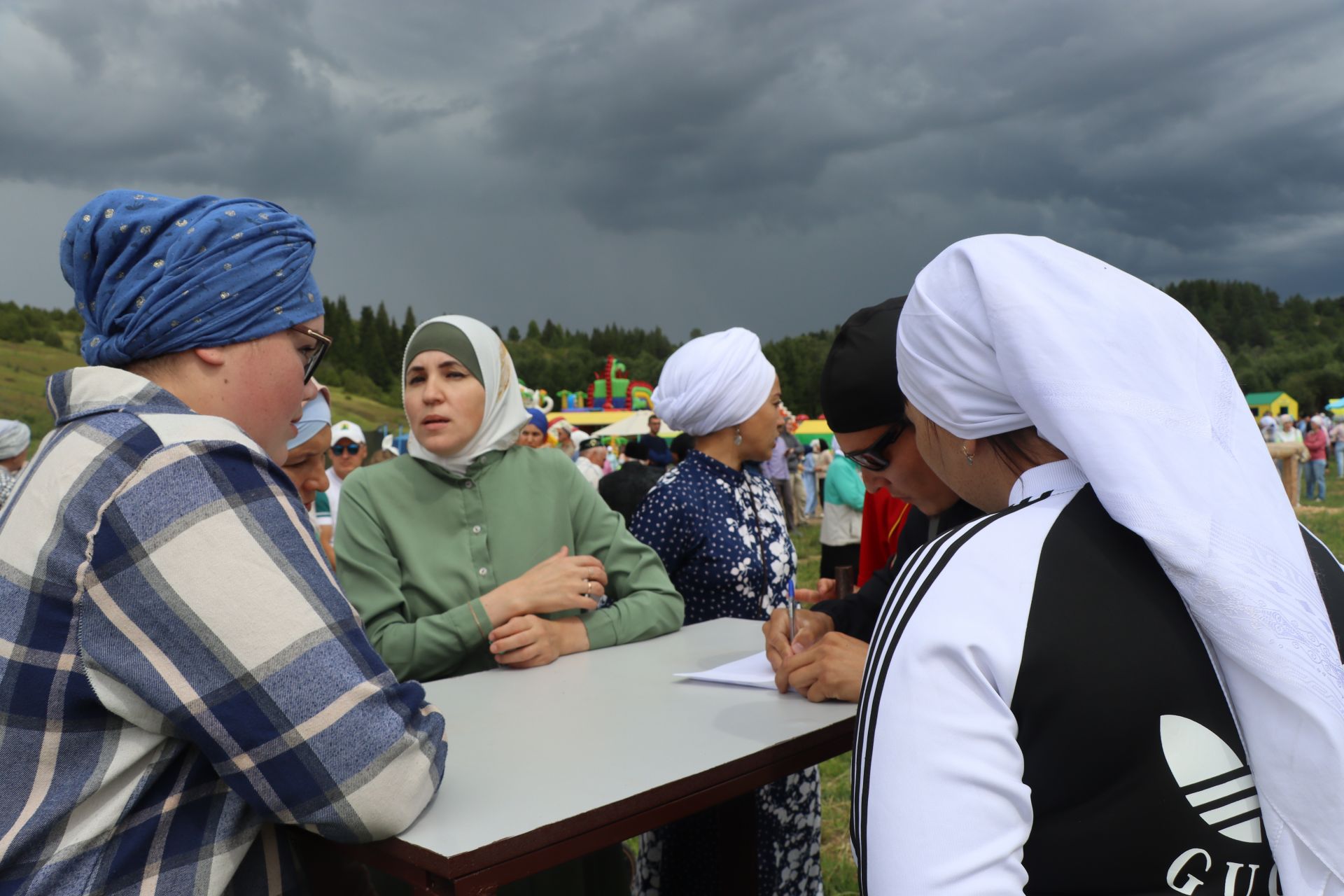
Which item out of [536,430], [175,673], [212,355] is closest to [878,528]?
[212,355]

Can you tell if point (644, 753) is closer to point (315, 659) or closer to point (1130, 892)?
point (315, 659)

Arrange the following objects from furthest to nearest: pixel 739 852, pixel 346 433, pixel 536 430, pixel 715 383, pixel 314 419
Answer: pixel 536 430
pixel 346 433
pixel 314 419
pixel 715 383
pixel 739 852

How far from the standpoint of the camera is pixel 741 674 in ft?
6.66

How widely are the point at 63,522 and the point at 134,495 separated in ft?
0.30

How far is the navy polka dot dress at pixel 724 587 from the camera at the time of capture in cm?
276

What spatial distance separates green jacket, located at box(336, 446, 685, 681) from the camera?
2.20 meters

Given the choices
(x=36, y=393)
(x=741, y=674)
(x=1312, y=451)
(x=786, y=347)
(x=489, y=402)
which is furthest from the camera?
(x=786, y=347)

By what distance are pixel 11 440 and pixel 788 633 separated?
821cm

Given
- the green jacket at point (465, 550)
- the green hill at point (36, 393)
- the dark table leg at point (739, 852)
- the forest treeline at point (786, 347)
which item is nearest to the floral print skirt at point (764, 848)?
the dark table leg at point (739, 852)

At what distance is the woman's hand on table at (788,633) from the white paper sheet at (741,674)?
3cm

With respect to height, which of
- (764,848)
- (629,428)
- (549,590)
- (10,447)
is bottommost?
(764,848)

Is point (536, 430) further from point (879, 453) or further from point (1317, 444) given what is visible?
point (1317, 444)

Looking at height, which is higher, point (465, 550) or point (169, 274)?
point (169, 274)

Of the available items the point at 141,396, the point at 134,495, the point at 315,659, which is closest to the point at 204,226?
the point at 141,396
